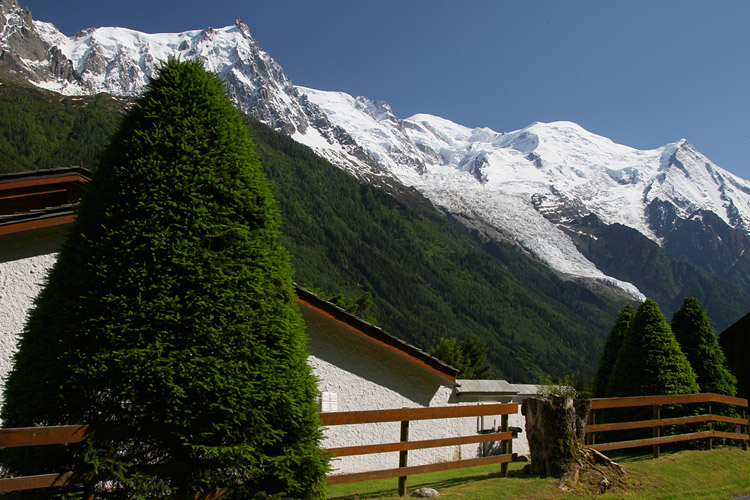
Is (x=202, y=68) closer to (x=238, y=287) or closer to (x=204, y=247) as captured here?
(x=204, y=247)

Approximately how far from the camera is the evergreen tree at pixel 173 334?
4914 mm

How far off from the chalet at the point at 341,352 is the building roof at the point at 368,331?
21 mm

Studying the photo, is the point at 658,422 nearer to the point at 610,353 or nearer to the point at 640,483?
the point at 640,483

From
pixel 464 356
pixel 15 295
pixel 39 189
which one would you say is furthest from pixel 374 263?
pixel 15 295

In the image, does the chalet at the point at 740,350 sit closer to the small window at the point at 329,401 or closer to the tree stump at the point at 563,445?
the tree stump at the point at 563,445

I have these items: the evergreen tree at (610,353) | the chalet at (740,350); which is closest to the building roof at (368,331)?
the evergreen tree at (610,353)

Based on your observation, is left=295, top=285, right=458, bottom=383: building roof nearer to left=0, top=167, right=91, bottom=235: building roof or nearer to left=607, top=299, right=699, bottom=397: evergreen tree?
left=607, top=299, right=699, bottom=397: evergreen tree

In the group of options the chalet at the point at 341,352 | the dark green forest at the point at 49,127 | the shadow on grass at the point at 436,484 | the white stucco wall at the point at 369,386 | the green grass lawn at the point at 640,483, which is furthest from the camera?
the dark green forest at the point at 49,127

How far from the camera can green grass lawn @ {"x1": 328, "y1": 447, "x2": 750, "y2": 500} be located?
25.9 feet

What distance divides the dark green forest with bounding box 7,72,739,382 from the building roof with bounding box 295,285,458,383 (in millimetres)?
118142

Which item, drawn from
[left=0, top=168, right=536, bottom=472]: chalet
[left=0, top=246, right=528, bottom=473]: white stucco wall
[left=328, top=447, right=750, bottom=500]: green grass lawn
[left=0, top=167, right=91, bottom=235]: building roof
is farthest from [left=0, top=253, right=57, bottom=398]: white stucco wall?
[left=328, top=447, right=750, bottom=500]: green grass lawn

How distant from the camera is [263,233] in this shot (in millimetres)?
5965

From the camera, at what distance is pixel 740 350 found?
2306 cm

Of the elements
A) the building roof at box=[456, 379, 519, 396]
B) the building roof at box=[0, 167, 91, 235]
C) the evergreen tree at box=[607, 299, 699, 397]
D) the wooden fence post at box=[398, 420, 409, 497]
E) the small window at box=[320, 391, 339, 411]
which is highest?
the building roof at box=[0, 167, 91, 235]
